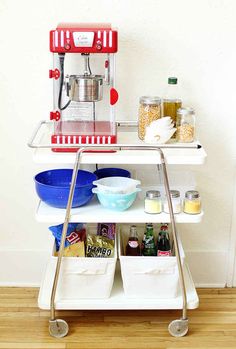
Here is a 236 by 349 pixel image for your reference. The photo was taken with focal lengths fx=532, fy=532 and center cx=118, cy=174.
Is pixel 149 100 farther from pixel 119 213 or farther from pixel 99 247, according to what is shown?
pixel 99 247

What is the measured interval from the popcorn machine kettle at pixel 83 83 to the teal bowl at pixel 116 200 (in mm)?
191

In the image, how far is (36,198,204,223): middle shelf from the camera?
1917 millimetres

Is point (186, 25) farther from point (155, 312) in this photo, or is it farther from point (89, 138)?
point (155, 312)

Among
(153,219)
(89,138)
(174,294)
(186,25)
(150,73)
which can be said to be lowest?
(174,294)

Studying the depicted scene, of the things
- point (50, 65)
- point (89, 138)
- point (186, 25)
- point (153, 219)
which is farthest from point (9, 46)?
point (153, 219)

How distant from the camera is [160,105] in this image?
6.59 ft

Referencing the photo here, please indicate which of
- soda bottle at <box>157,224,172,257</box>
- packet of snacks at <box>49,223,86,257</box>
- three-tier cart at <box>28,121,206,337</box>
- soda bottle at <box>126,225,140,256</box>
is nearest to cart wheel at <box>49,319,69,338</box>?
three-tier cart at <box>28,121,206,337</box>

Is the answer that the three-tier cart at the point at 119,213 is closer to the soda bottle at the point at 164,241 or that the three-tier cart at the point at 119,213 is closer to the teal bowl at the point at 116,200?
the teal bowl at the point at 116,200

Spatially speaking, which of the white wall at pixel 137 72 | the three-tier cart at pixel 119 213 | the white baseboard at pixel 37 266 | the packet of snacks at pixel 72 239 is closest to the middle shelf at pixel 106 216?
the three-tier cart at pixel 119 213

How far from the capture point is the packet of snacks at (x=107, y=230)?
2.18 meters

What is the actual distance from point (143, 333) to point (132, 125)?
82cm

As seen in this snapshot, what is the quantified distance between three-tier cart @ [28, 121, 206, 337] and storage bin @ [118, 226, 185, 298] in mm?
26

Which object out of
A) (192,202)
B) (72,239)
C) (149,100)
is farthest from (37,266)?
(149,100)

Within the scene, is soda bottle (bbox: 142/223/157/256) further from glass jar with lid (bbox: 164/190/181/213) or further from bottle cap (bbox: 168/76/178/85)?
bottle cap (bbox: 168/76/178/85)
